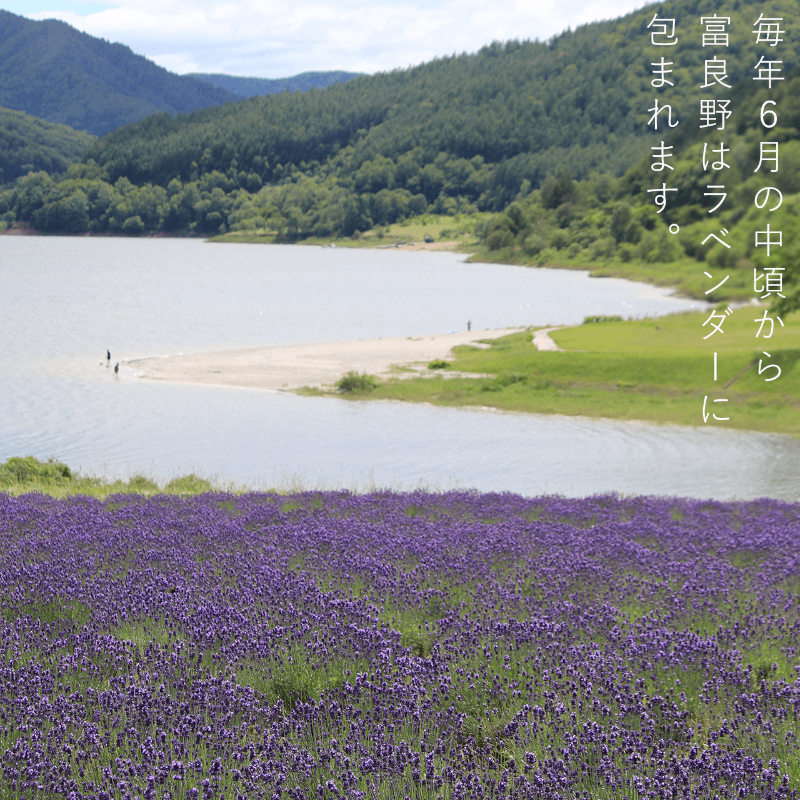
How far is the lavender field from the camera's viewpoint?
4.31 meters

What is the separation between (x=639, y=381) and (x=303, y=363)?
2314cm

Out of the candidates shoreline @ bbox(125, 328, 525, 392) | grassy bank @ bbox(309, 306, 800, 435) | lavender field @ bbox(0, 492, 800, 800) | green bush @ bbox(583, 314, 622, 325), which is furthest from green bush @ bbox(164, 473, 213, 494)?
green bush @ bbox(583, 314, 622, 325)

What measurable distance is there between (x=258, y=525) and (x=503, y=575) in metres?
4.31

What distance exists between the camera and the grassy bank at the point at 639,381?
4050 centimetres

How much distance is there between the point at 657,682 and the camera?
5.64m

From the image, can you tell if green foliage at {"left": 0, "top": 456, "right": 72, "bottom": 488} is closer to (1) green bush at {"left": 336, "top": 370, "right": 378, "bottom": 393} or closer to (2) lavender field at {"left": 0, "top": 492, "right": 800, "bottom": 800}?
(2) lavender field at {"left": 0, "top": 492, "right": 800, "bottom": 800}

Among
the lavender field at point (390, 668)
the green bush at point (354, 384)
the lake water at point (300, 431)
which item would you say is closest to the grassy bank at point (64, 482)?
the lake water at point (300, 431)

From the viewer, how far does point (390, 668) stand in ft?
18.2

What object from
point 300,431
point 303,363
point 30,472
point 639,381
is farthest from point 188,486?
point 303,363

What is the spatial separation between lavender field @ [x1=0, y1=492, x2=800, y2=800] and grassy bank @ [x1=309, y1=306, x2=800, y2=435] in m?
32.4

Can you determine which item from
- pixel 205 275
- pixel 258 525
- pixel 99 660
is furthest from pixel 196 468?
pixel 205 275

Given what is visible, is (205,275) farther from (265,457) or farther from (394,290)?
(265,457)

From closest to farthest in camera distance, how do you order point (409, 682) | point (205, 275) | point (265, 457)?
1. point (409, 682)
2. point (265, 457)
3. point (205, 275)

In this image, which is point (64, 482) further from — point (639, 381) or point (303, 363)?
Result: point (303, 363)
